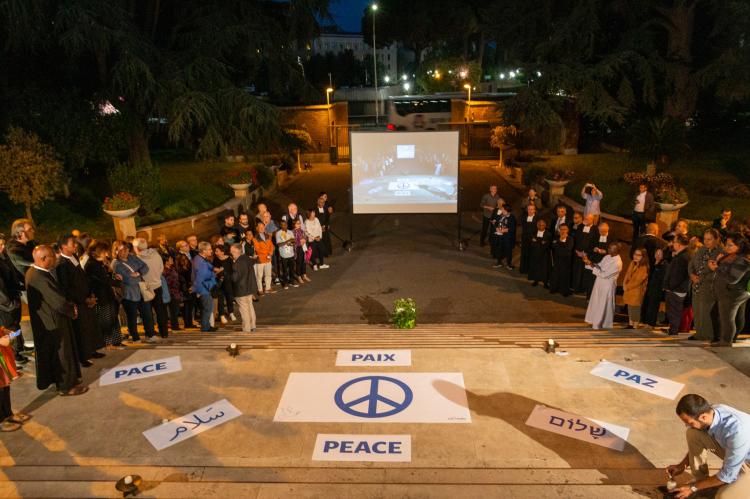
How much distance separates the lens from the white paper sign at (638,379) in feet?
19.8

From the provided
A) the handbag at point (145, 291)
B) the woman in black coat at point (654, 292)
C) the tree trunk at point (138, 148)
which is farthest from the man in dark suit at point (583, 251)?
the tree trunk at point (138, 148)

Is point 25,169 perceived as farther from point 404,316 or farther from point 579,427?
point 579,427

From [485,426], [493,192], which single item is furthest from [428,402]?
[493,192]

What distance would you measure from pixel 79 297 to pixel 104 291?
626 millimetres

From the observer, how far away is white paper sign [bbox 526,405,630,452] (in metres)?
5.24

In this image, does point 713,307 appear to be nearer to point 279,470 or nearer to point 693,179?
point 279,470

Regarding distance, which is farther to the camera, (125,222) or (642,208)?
(125,222)

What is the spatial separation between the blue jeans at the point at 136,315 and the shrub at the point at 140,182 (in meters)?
7.59

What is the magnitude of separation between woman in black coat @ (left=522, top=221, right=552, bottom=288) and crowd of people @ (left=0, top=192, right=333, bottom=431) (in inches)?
205

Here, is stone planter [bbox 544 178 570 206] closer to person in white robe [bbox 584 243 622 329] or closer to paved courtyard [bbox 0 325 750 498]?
person in white robe [bbox 584 243 622 329]

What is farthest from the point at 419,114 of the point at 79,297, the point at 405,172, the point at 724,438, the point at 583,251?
the point at 724,438

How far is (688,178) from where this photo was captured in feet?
63.2

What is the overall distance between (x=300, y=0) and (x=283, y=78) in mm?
2786

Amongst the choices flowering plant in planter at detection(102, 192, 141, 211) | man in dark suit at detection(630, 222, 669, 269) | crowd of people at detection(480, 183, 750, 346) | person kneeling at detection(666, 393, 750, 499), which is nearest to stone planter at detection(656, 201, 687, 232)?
crowd of people at detection(480, 183, 750, 346)
